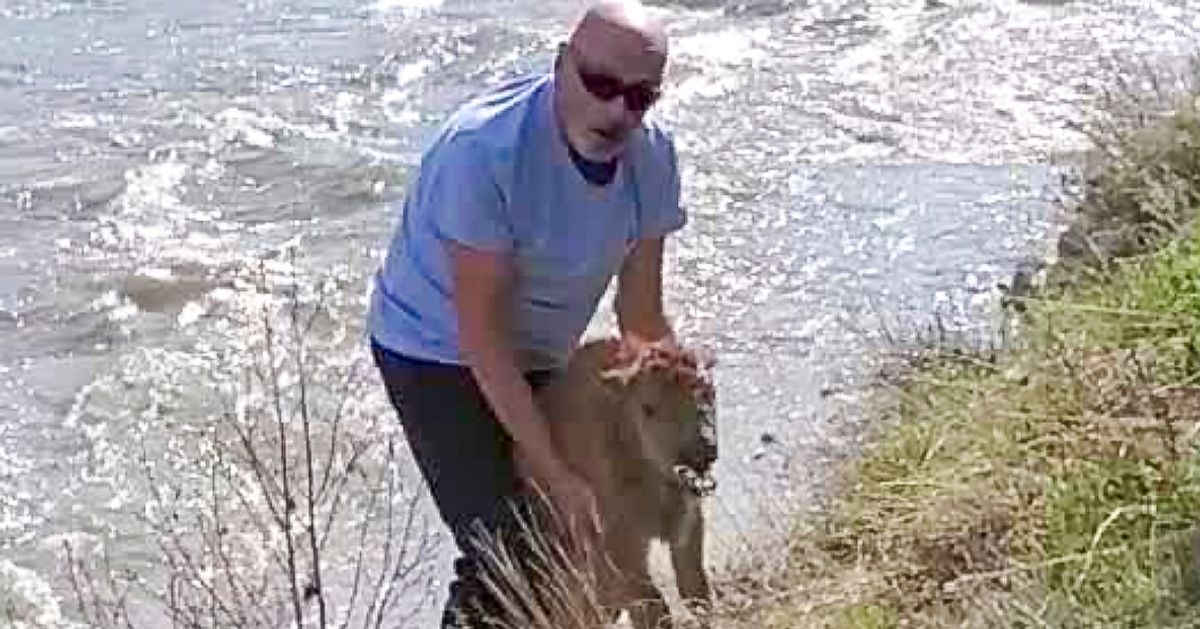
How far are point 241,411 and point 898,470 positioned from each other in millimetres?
3902

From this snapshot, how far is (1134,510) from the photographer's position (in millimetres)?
4758

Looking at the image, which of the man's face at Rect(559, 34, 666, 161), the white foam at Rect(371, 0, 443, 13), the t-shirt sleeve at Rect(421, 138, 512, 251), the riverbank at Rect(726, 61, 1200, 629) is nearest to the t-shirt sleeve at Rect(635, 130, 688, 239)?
the man's face at Rect(559, 34, 666, 161)

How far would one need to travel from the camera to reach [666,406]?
5469 mm

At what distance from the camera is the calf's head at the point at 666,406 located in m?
5.41

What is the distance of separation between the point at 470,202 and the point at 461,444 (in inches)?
23.8

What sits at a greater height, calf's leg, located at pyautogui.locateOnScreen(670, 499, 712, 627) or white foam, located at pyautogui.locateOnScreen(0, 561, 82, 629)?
calf's leg, located at pyautogui.locateOnScreen(670, 499, 712, 627)

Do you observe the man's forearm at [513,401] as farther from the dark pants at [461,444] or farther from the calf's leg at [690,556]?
the calf's leg at [690,556]

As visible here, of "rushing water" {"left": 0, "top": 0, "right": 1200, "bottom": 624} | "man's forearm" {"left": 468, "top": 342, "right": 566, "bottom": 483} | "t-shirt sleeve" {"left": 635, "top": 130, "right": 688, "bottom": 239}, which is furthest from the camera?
"rushing water" {"left": 0, "top": 0, "right": 1200, "bottom": 624}

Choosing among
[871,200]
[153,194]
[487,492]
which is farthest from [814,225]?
[487,492]

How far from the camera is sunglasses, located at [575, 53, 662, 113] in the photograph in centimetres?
493

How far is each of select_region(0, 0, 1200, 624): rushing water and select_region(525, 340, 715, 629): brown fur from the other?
94cm

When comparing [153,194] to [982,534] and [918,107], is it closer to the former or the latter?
[918,107]

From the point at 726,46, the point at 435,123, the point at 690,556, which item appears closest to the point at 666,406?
the point at 690,556

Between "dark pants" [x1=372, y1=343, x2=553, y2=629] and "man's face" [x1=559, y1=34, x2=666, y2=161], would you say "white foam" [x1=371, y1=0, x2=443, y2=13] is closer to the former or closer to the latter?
"dark pants" [x1=372, y1=343, x2=553, y2=629]
